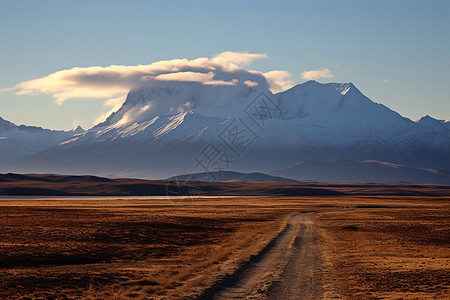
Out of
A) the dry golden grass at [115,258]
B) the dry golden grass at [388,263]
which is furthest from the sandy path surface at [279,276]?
the dry golden grass at [115,258]

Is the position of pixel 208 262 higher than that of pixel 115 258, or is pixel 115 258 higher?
pixel 208 262

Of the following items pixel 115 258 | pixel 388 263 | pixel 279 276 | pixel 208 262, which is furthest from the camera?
pixel 115 258

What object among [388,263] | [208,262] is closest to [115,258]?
[208,262]

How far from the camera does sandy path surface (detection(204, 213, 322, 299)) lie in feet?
78.9

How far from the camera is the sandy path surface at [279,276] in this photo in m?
24.0

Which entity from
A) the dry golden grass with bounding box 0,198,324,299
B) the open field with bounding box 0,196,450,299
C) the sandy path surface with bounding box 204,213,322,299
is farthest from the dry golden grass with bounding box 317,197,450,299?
the dry golden grass with bounding box 0,198,324,299

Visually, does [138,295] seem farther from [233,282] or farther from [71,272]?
[71,272]

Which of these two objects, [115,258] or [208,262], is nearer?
[208,262]

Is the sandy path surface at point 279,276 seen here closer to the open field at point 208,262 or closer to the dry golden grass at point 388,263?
the open field at point 208,262

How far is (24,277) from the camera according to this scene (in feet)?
92.0

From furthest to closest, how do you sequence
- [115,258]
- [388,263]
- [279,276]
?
[115,258] → [388,263] → [279,276]

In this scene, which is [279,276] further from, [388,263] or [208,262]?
[388,263]

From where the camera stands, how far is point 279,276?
93.4 ft

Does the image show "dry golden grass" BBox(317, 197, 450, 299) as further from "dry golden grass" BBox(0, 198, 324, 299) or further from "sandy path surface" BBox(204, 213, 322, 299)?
"dry golden grass" BBox(0, 198, 324, 299)
